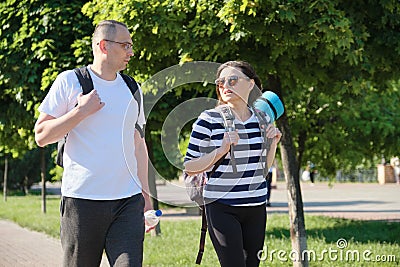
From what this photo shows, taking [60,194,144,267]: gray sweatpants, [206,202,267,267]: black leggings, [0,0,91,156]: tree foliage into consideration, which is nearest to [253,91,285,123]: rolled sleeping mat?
[206,202,267,267]: black leggings

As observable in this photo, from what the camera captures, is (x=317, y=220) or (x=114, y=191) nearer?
(x=114, y=191)

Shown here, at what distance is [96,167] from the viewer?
13.3ft

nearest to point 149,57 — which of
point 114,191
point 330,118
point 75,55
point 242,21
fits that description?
point 242,21

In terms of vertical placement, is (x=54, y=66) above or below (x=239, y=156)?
above

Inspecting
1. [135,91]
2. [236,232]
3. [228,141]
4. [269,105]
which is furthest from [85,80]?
[269,105]

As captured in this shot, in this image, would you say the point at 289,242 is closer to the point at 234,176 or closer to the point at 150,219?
the point at 234,176

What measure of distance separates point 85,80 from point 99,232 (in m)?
0.87

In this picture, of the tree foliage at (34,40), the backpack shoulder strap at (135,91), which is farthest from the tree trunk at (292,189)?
the backpack shoulder strap at (135,91)

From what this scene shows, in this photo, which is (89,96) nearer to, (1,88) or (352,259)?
(352,259)

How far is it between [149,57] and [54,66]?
2.70 metres

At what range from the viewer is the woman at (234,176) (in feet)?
15.6

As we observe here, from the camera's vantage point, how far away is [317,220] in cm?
1781

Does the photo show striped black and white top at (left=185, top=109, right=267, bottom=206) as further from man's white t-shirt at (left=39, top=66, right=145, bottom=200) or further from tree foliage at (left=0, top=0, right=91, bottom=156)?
tree foliage at (left=0, top=0, right=91, bottom=156)

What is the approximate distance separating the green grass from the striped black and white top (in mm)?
4569
